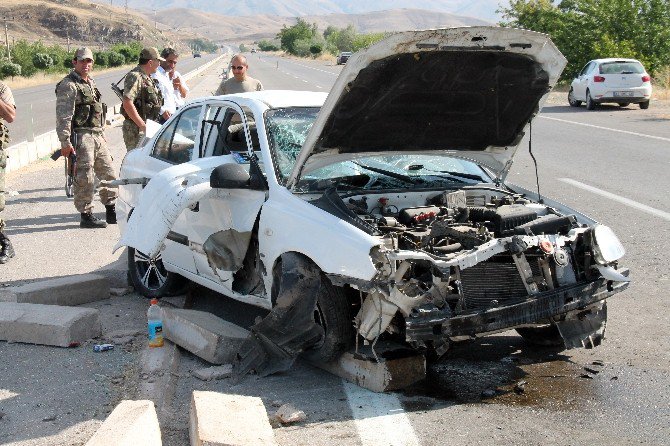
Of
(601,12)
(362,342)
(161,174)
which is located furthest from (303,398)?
(601,12)

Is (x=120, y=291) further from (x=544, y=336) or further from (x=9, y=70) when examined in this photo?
(x=9, y=70)

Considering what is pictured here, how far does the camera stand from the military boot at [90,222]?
10344 mm

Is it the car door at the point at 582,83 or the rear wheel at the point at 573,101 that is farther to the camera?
the rear wheel at the point at 573,101

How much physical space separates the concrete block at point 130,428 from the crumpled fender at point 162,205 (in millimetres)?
1602

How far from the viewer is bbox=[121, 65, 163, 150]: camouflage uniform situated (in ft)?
35.9

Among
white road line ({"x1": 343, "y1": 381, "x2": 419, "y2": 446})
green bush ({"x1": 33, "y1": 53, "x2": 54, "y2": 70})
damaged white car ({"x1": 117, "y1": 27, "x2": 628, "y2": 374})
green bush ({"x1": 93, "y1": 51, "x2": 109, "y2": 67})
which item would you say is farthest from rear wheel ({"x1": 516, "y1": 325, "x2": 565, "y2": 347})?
green bush ({"x1": 93, "y1": 51, "x2": 109, "y2": 67})

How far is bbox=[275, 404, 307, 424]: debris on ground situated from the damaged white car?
56 cm

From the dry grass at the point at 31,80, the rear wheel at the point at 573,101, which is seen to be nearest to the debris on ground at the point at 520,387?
the rear wheel at the point at 573,101

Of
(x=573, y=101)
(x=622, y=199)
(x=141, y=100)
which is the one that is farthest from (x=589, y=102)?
(x=141, y=100)

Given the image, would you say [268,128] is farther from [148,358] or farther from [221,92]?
[221,92]

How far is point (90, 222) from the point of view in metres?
10.4

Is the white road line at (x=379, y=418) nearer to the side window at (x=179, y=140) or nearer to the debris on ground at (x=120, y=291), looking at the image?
the side window at (x=179, y=140)

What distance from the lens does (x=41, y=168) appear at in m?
15.5

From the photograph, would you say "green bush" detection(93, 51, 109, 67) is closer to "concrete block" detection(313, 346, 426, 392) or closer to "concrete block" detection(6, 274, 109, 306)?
"concrete block" detection(6, 274, 109, 306)
